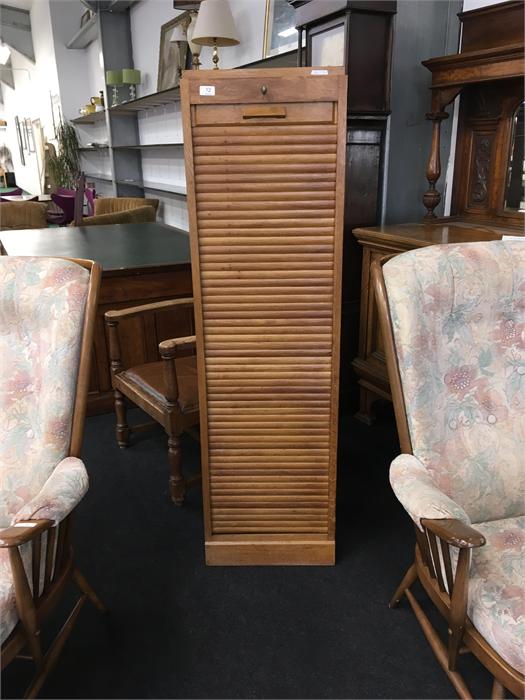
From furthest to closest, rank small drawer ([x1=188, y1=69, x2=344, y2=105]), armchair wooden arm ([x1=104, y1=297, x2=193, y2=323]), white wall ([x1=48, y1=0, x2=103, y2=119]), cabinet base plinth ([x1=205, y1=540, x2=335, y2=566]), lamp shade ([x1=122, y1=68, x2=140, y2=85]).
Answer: white wall ([x1=48, y1=0, x2=103, y2=119]) → lamp shade ([x1=122, y1=68, x2=140, y2=85]) → armchair wooden arm ([x1=104, y1=297, x2=193, y2=323]) → cabinet base plinth ([x1=205, y1=540, x2=335, y2=566]) → small drawer ([x1=188, y1=69, x2=344, y2=105])

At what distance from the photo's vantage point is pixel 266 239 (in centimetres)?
154

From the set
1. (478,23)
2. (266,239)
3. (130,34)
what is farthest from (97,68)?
(266,239)

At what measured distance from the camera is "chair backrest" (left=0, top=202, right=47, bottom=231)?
5504 mm

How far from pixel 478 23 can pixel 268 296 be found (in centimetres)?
167

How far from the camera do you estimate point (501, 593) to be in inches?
44.7

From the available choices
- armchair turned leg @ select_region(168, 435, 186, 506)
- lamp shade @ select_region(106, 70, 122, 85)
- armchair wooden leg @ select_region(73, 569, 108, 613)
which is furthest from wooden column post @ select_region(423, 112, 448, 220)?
lamp shade @ select_region(106, 70, 122, 85)

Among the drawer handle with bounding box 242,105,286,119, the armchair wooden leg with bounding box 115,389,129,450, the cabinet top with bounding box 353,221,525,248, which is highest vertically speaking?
the drawer handle with bounding box 242,105,286,119

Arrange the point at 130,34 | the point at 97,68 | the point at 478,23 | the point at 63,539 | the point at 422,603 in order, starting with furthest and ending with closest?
the point at 97,68
the point at 130,34
the point at 478,23
the point at 422,603
the point at 63,539

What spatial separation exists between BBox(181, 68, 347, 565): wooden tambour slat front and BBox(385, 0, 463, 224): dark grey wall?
122 centimetres

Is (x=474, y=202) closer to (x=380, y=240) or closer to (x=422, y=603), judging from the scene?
(x=380, y=240)

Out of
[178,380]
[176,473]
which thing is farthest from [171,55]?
[176,473]

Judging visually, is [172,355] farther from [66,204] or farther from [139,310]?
[66,204]

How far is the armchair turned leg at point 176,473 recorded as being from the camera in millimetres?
2076

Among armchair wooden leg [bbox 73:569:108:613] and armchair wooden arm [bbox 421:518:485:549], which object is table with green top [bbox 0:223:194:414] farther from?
armchair wooden arm [bbox 421:518:485:549]
